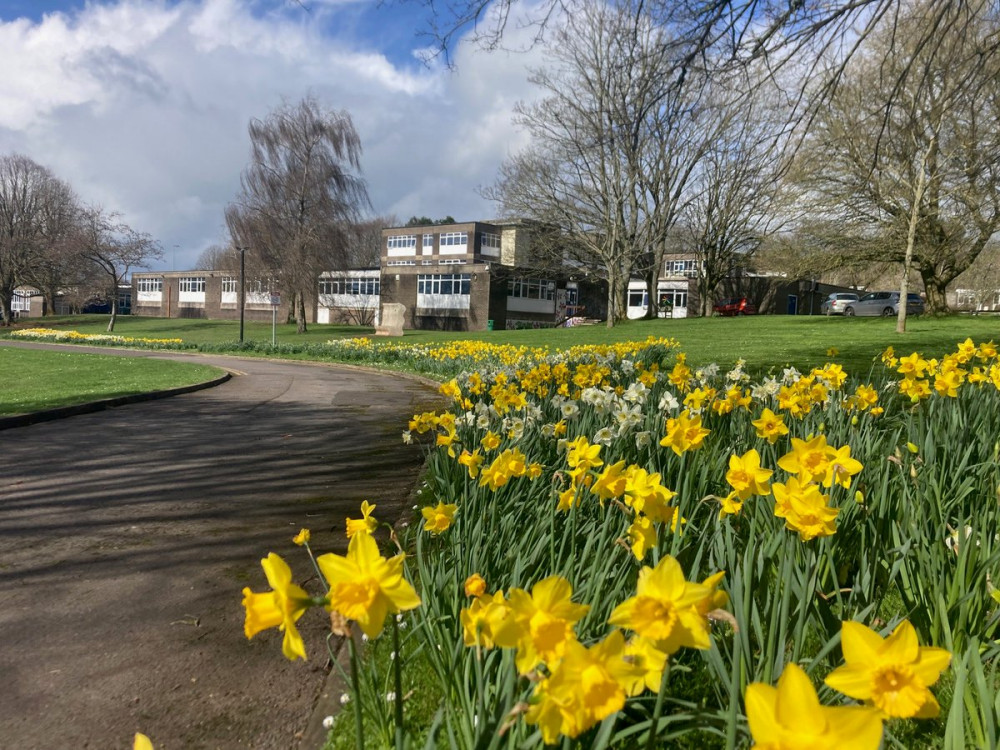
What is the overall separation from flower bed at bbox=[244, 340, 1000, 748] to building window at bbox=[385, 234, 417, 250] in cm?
5601

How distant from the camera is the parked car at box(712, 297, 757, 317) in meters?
45.7

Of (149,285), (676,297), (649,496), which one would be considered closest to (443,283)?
(676,297)

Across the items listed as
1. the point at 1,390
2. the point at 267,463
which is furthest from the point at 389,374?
the point at 267,463

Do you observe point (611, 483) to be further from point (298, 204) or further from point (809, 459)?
point (298, 204)

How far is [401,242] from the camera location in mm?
59438

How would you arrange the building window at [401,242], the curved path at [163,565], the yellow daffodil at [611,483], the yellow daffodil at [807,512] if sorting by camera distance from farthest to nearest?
the building window at [401,242] < the curved path at [163,565] < the yellow daffodil at [611,483] < the yellow daffodil at [807,512]

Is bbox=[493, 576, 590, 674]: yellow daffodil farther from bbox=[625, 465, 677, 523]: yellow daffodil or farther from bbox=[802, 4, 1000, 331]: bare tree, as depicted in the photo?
bbox=[802, 4, 1000, 331]: bare tree

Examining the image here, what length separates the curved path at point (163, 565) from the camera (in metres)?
2.13

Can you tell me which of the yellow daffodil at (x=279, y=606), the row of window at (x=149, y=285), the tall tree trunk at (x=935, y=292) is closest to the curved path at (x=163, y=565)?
the yellow daffodil at (x=279, y=606)

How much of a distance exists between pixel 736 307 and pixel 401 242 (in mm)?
29177

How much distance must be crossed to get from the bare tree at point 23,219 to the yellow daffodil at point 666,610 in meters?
48.0

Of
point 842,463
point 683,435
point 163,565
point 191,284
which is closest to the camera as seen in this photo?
point 842,463

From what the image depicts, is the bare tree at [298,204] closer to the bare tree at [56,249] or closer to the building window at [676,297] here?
the bare tree at [56,249]

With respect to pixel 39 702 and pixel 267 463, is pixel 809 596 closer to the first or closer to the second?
pixel 39 702
